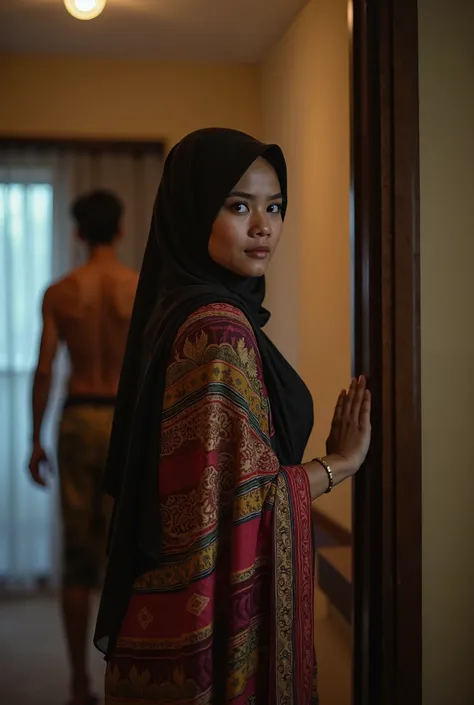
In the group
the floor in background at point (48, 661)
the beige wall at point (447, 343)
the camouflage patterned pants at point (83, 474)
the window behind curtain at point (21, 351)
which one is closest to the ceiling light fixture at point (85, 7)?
the camouflage patterned pants at point (83, 474)

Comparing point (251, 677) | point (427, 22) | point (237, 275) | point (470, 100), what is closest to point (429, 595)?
point (251, 677)

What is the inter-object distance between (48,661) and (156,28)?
6.84ft

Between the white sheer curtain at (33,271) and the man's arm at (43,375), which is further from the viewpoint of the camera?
the white sheer curtain at (33,271)

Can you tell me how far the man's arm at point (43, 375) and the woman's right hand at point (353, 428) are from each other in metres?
1.22

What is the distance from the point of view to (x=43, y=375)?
2.23m

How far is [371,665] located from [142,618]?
1.42 ft

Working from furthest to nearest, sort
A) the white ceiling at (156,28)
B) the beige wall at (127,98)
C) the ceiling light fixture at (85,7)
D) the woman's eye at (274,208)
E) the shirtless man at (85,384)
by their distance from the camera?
the beige wall at (127,98)
the white ceiling at (156,28)
the shirtless man at (85,384)
the ceiling light fixture at (85,7)
the woman's eye at (274,208)

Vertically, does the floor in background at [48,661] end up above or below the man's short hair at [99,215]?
below

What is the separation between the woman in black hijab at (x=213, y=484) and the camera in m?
0.94

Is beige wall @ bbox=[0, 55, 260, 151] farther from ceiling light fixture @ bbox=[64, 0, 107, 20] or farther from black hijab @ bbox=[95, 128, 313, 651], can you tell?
black hijab @ bbox=[95, 128, 313, 651]

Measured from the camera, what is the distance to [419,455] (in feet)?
3.90

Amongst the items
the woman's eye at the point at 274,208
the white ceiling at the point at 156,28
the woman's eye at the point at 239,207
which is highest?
the white ceiling at the point at 156,28

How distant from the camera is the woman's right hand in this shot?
3.76 feet

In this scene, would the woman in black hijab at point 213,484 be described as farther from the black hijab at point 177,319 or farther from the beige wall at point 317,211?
the beige wall at point 317,211
